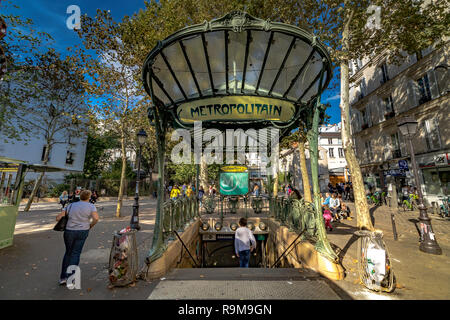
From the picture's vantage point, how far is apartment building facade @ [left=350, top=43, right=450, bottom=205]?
14.2 meters

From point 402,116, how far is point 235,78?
1951 cm

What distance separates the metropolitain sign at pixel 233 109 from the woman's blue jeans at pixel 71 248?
10.5ft

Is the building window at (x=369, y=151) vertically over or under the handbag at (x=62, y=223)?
over

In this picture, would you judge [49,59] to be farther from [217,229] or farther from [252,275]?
[252,275]

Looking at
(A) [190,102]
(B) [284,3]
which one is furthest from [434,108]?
(A) [190,102]

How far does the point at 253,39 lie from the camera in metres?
4.25

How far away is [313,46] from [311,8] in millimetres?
8997

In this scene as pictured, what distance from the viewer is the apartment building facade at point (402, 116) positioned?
1416 centimetres

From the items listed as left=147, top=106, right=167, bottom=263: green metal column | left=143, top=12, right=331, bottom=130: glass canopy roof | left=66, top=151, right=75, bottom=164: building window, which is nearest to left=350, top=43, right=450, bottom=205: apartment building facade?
left=143, top=12, right=331, bottom=130: glass canopy roof

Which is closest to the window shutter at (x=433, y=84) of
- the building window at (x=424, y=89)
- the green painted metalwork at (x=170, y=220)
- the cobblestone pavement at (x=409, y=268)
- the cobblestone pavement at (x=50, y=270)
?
the building window at (x=424, y=89)

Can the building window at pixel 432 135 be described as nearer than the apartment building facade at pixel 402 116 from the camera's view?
No

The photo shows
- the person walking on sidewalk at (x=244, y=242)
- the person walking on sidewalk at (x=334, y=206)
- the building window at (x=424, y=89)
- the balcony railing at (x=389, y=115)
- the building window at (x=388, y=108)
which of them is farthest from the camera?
the building window at (x=388, y=108)

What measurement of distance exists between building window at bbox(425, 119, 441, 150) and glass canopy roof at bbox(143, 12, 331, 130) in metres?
16.3

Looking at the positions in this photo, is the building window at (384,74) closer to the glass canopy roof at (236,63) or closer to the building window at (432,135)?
the building window at (432,135)
